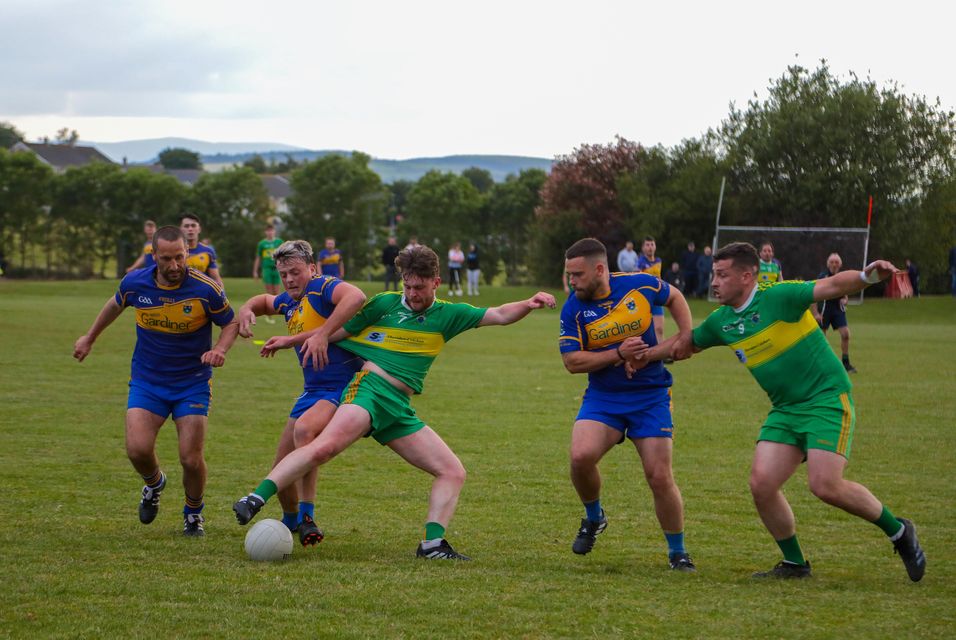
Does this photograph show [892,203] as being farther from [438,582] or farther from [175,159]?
[175,159]

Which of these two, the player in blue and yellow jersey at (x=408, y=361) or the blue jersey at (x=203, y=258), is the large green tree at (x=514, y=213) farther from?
the player in blue and yellow jersey at (x=408, y=361)

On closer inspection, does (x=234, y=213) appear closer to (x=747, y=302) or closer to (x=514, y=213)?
(x=514, y=213)

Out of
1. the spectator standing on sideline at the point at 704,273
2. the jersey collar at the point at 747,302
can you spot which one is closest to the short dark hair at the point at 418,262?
the jersey collar at the point at 747,302

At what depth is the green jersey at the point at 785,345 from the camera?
22.8 ft

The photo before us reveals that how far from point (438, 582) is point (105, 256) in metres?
63.2

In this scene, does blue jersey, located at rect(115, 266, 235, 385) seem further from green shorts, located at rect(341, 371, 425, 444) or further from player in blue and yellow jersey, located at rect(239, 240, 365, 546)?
green shorts, located at rect(341, 371, 425, 444)

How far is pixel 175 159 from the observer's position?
580ft

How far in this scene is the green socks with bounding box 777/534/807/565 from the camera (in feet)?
22.8

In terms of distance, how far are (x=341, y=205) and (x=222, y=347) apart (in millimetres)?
68390

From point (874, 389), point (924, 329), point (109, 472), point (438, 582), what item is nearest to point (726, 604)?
point (438, 582)

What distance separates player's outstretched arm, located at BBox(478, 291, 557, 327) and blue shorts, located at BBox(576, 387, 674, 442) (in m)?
0.79

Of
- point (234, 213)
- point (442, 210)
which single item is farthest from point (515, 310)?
point (442, 210)

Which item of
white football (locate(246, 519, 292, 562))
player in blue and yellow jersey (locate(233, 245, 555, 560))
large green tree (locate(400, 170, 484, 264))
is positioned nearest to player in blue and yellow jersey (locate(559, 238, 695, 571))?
player in blue and yellow jersey (locate(233, 245, 555, 560))

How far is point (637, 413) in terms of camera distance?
24.1 ft
